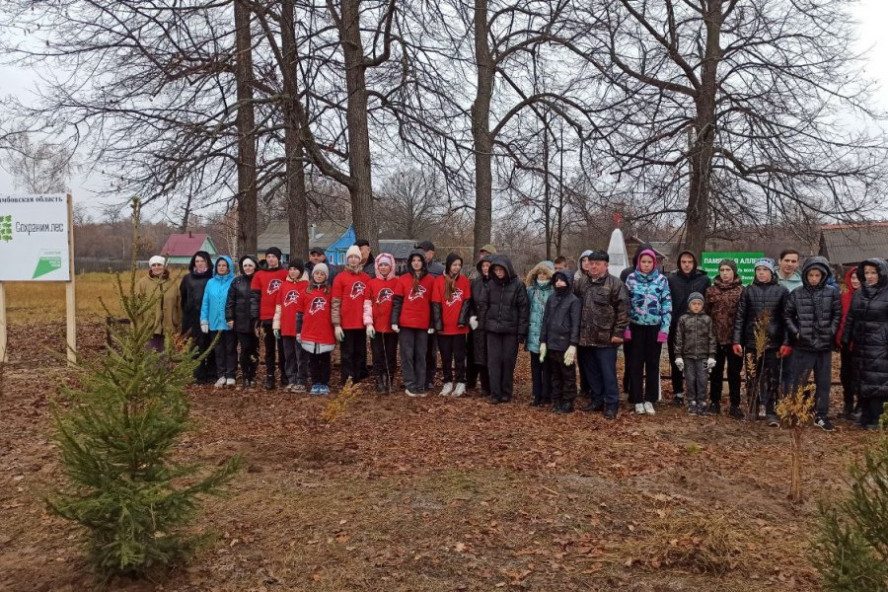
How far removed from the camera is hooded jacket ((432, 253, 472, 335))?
8172 mm

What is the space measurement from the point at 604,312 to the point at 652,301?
596mm

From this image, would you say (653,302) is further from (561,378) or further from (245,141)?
(245,141)

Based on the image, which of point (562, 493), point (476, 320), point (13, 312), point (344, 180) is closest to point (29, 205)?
point (344, 180)

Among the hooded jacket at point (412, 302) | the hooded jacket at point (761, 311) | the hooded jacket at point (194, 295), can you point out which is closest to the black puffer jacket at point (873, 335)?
the hooded jacket at point (761, 311)

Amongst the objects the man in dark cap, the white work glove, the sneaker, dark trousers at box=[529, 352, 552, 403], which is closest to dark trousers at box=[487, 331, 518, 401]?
dark trousers at box=[529, 352, 552, 403]

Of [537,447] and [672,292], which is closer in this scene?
[537,447]

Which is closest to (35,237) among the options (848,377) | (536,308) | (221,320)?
(221,320)

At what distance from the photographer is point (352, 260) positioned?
8.12 meters

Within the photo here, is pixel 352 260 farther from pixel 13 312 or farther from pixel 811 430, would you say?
pixel 13 312

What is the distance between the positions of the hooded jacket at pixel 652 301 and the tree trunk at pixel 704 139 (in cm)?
569

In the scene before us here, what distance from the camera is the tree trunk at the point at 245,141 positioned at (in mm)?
9562

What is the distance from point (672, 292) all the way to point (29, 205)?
8.79m

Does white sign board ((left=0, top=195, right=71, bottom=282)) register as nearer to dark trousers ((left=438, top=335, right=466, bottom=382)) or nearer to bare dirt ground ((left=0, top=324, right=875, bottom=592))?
bare dirt ground ((left=0, top=324, right=875, bottom=592))

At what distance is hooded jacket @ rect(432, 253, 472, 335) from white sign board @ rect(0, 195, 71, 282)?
535 centimetres
